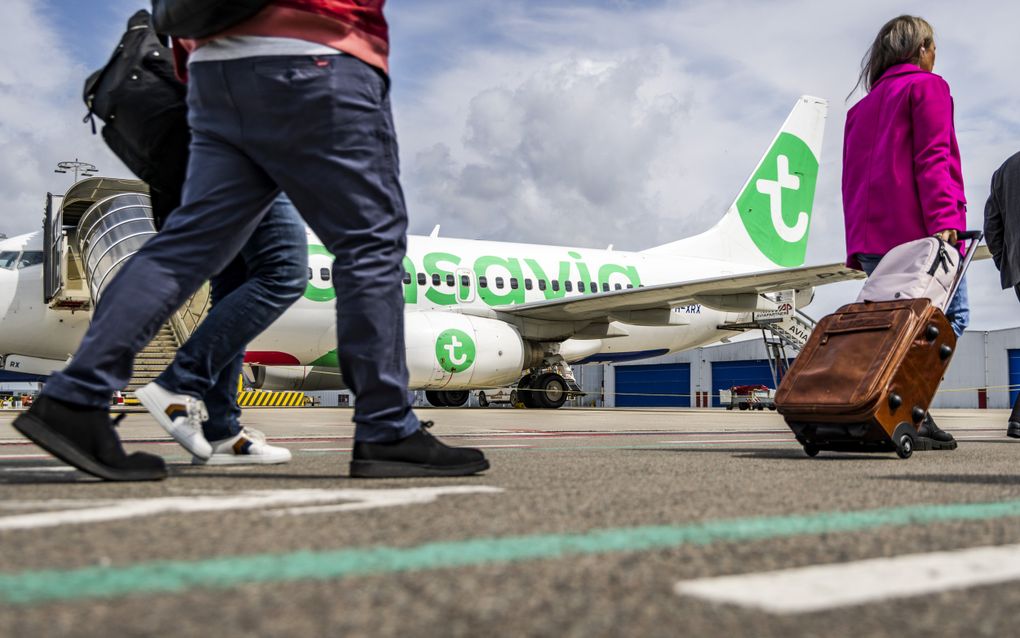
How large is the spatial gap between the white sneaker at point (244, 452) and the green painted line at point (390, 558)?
1.56 metres

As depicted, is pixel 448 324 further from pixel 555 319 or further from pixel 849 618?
pixel 849 618

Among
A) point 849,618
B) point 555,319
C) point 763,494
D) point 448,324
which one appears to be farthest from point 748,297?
point 849,618

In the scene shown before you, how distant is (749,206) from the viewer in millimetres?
17953

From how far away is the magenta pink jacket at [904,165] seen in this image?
3.70 meters

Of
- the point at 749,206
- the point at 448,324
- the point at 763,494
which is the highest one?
the point at 749,206

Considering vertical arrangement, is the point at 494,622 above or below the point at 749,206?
below

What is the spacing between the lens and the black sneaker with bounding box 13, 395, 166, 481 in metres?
1.98

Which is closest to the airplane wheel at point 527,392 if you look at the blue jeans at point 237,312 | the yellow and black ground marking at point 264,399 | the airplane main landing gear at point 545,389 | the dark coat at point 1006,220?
the airplane main landing gear at point 545,389

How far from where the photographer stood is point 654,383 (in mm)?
40844

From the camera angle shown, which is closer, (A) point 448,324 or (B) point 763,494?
(B) point 763,494

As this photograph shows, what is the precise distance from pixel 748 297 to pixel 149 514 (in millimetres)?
11480

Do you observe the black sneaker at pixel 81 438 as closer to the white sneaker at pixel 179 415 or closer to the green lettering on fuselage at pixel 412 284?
the white sneaker at pixel 179 415

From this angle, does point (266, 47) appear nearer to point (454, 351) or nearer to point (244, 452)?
point (244, 452)

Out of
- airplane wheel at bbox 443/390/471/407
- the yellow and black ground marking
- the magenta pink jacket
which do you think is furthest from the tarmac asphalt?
airplane wheel at bbox 443/390/471/407
